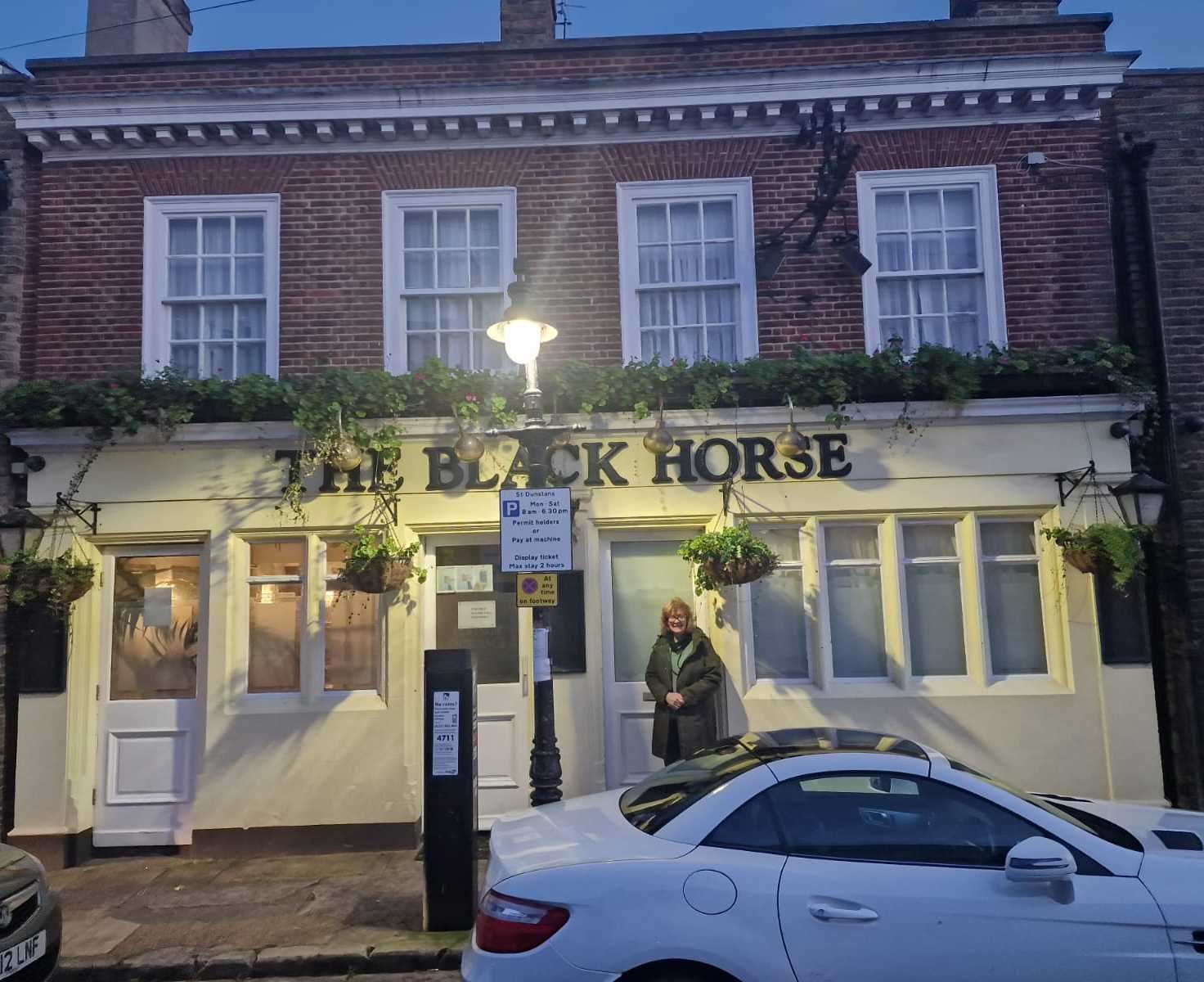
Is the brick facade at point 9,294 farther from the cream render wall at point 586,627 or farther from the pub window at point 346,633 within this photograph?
the pub window at point 346,633

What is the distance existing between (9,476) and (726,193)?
23.9ft

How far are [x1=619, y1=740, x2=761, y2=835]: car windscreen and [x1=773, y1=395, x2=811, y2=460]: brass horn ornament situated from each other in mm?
3724

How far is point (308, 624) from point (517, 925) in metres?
5.15

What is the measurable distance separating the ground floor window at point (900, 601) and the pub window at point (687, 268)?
205cm

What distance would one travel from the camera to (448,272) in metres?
9.00

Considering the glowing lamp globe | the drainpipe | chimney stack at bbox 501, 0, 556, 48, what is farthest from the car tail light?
chimney stack at bbox 501, 0, 556, 48

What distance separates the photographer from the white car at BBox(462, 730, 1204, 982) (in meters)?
3.63

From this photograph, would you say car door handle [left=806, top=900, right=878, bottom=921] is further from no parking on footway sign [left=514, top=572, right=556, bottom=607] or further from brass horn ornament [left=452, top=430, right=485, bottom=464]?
brass horn ornament [left=452, top=430, right=485, bottom=464]

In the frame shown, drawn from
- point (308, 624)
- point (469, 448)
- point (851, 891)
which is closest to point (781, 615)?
point (469, 448)

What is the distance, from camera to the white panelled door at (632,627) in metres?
8.36

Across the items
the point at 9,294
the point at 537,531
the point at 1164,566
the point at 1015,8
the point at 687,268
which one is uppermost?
the point at 1015,8

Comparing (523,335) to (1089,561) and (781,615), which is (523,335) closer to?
(781,615)

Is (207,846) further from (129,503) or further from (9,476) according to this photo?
(9,476)

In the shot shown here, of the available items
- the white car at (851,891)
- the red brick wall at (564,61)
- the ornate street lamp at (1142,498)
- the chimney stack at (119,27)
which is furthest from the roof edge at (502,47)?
the white car at (851,891)
